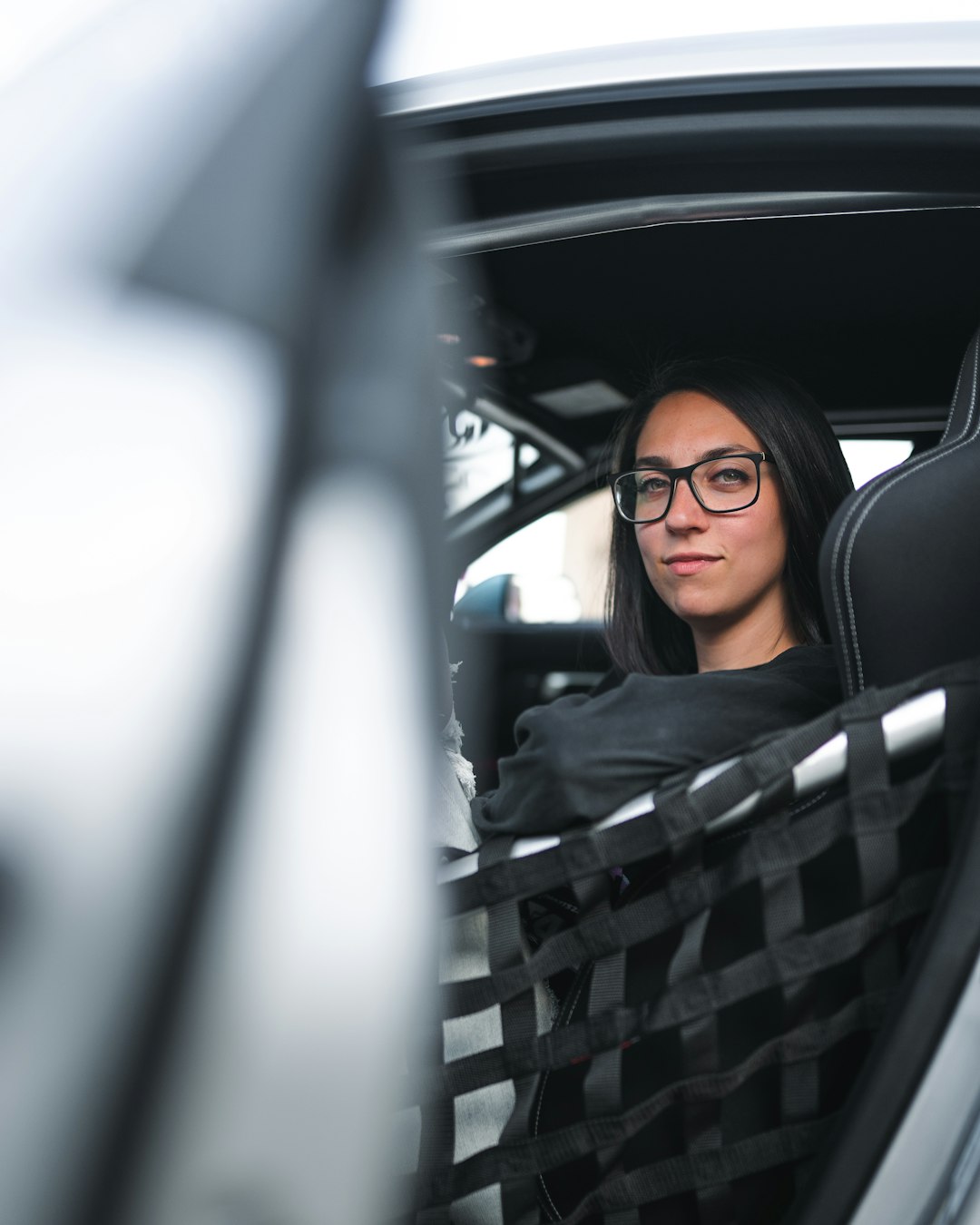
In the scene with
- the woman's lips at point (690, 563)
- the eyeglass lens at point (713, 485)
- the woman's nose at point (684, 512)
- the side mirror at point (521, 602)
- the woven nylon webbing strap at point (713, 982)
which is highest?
the side mirror at point (521, 602)

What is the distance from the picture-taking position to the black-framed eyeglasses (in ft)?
5.41

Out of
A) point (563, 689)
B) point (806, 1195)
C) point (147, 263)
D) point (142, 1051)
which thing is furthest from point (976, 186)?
point (563, 689)

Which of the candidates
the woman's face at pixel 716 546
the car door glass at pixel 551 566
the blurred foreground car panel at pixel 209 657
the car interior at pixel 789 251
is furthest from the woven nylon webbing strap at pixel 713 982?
the car door glass at pixel 551 566

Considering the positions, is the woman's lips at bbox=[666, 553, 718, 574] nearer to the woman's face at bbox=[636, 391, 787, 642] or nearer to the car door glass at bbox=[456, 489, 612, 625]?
the woman's face at bbox=[636, 391, 787, 642]

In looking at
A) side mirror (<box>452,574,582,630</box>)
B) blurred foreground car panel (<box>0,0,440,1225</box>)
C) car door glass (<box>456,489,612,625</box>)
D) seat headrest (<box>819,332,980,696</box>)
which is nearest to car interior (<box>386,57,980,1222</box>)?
seat headrest (<box>819,332,980,696</box>)

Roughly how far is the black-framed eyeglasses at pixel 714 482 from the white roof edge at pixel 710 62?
2.44ft

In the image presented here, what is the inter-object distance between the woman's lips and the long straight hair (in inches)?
6.1

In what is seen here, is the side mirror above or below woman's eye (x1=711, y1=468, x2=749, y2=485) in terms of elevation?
above

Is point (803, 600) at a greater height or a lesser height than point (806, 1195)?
greater

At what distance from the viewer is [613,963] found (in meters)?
0.97

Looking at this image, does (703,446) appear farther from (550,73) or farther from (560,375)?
(560,375)

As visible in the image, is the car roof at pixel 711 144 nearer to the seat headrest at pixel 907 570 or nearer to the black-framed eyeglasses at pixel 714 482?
the seat headrest at pixel 907 570

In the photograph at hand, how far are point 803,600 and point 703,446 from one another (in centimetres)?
31

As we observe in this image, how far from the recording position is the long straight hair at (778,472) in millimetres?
1678
